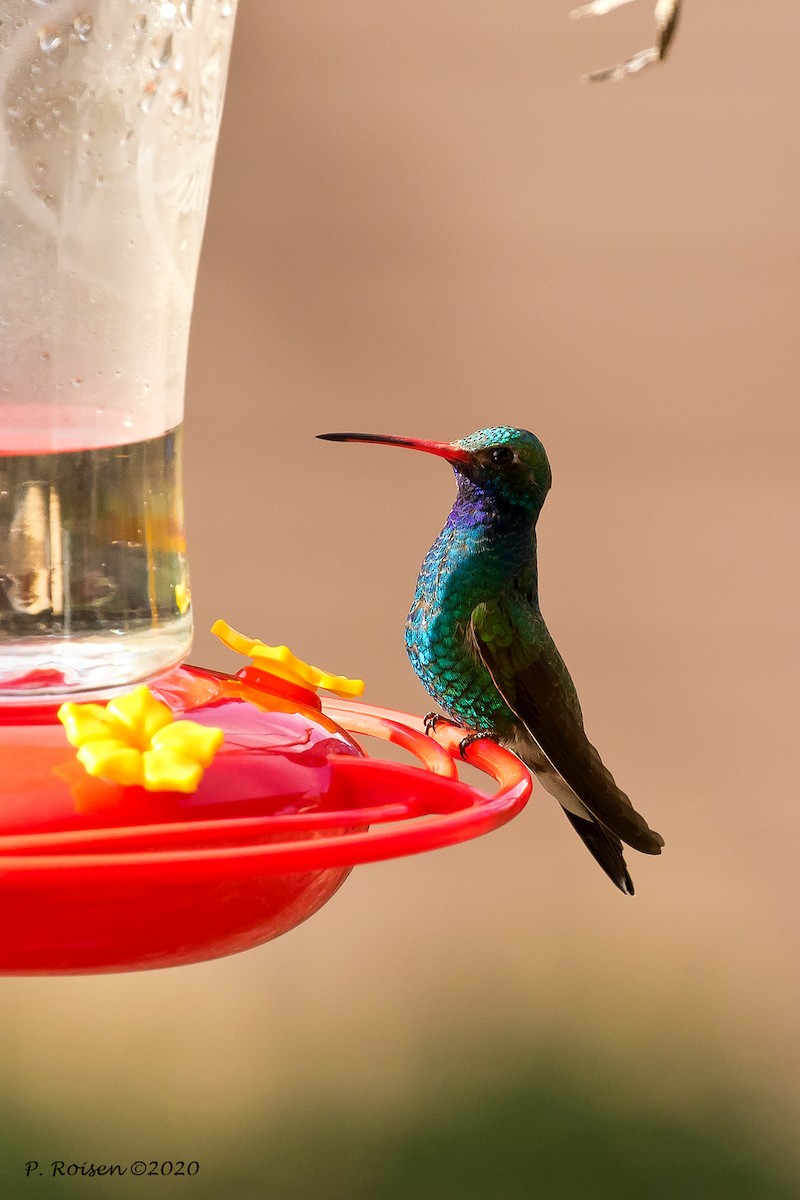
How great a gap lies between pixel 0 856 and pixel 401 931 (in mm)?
3053

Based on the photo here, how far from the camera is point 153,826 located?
116cm

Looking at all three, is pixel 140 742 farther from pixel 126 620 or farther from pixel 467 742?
pixel 467 742

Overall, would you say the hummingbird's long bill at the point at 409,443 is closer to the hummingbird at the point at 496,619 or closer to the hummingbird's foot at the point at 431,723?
the hummingbird at the point at 496,619

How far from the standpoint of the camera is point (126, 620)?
1438 millimetres

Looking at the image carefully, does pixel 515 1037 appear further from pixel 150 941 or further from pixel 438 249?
pixel 150 941

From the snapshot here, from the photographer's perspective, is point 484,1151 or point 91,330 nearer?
point 91,330

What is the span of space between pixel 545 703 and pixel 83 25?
0.98 m

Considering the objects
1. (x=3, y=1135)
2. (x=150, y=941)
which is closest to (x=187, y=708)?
(x=150, y=941)

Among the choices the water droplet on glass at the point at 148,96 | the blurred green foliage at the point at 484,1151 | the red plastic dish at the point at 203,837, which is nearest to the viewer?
the red plastic dish at the point at 203,837

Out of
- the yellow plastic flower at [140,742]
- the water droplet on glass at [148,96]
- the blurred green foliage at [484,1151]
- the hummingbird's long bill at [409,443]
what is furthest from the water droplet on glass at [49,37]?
the blurred green foliage at [484,1151]

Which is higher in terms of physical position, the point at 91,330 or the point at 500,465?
the point at 91,330

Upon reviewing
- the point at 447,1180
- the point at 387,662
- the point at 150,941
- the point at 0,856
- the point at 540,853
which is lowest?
the point at 447,1180

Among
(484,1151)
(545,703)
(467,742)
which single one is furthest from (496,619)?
(484,1151)

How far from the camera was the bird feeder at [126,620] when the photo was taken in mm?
1185
